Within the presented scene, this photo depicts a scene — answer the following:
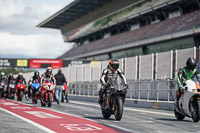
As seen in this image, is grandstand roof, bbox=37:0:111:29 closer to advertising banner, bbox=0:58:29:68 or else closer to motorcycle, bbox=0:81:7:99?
advertising banner, bbox=0:58:29:68

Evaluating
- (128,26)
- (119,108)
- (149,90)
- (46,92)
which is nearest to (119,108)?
(119,108)

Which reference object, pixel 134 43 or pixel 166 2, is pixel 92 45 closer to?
pixel 134 43

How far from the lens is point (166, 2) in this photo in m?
45.4

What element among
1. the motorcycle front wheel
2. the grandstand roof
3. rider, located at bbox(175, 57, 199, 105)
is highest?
the grandstand roof

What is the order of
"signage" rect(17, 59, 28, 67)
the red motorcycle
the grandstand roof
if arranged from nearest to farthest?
the red motorcycle, "signage" rect(17, 59, 28, 67), the grandstand roof

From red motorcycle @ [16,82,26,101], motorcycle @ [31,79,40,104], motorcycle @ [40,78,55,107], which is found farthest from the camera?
red motorcycle @ [16,82,26,101]

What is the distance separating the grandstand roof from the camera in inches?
2589

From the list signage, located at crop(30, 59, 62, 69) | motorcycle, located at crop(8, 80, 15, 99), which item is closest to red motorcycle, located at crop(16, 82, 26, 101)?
motorcycle, located at crop(8, 80, 15, 99)

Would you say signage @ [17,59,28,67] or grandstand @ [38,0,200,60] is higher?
grandstand @ [38,0,200,60]

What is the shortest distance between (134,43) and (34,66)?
19.7m

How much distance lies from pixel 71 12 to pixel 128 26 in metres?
17.8

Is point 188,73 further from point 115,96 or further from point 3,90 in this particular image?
point 3,90

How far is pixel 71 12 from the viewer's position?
74062mm

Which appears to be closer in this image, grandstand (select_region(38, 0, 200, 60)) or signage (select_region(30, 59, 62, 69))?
grandstand (select_region(38, 0, 200, 60))
